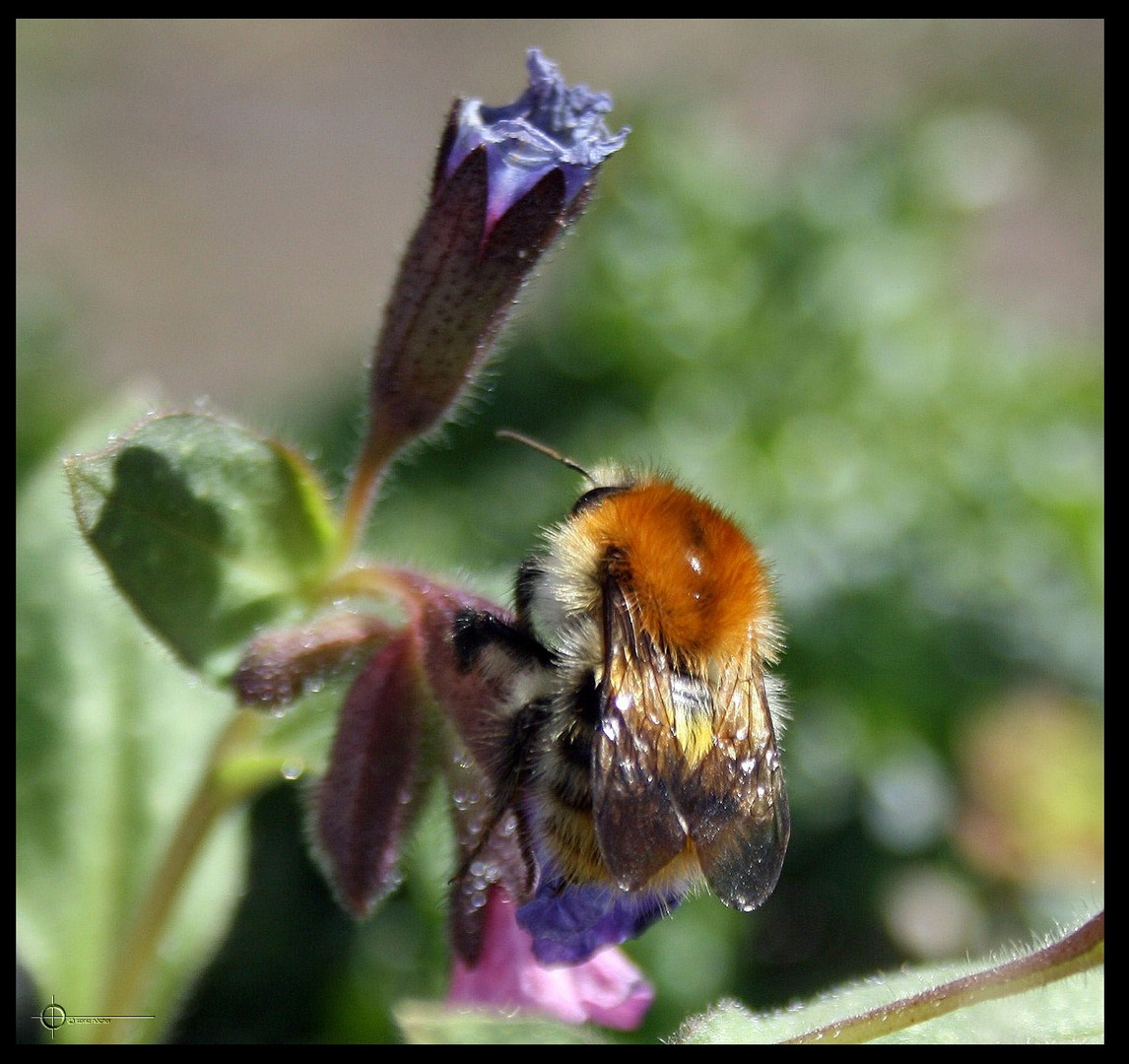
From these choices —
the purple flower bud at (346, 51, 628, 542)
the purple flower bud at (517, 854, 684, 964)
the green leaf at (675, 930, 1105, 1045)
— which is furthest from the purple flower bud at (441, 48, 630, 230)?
the green leaf at (675, 930, 1105, 1045)

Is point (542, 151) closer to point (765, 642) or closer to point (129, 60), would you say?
point (765, 642)

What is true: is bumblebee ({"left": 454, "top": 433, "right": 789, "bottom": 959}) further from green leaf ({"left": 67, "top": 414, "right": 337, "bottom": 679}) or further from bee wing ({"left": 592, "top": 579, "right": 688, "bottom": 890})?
green leaf ({"left": 67, "top": 414, "right": 337, "bottom": 679})

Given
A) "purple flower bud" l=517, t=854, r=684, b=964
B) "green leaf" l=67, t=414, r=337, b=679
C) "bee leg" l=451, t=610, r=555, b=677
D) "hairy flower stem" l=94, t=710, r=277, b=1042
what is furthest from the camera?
"hairy flower stem" l=94, t=710, r=277, b=1042

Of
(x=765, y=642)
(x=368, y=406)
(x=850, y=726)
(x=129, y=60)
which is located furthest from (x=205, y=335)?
(x=765, y=642)

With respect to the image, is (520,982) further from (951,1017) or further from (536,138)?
(536,138)

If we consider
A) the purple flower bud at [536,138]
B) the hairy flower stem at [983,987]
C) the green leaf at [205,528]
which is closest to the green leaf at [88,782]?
the green leaf at [205,528]

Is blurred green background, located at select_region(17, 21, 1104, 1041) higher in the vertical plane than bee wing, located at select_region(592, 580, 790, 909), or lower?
lower

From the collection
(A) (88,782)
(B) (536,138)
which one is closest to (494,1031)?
(B) (536,138)

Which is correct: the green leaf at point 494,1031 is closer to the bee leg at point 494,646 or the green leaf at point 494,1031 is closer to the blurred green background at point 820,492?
the bee leg at point 494,646
